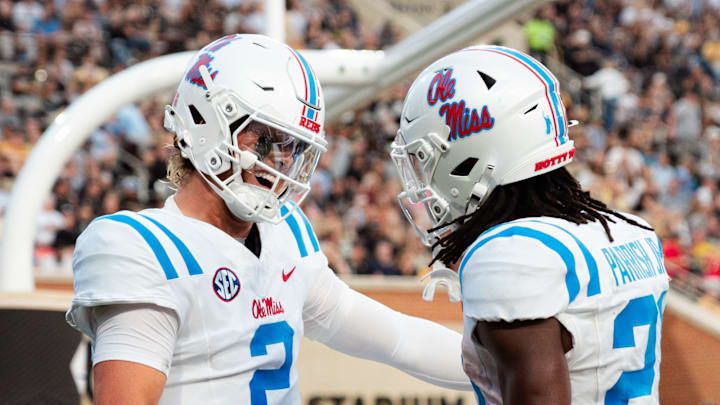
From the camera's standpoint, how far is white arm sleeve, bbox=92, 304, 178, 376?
1938mm

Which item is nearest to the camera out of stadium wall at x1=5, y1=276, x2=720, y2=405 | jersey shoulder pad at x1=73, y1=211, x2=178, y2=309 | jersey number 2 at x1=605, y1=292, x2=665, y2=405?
jersey number 2 at x1=605, y1=292, x2=665, y2=405

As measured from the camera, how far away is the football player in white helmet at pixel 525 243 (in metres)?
1.73

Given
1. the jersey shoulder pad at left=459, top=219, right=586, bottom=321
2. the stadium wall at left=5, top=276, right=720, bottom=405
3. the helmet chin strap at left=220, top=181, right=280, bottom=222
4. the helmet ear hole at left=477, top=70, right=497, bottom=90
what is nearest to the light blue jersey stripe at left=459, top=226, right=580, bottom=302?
the jersey shoulder pad at left=459, top=219, right=586, bottom=321

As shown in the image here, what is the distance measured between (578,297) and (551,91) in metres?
0.51

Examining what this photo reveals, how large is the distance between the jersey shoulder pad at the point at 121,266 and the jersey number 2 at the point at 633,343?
901mm

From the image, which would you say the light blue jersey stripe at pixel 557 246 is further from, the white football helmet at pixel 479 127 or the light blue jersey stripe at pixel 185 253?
the light blue jersey stripe at pixel 185 253

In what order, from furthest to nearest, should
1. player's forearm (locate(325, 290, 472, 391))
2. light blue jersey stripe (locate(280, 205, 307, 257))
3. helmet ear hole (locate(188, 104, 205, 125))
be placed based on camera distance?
player's forearm (locate(325, 290, 472, 391))
light blue jersey stripe (locate(280, 205, 307, 257))
helmet ear hole (locate(188, 104, 205, 125))

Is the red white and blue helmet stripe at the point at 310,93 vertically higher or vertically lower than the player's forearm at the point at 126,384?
higher

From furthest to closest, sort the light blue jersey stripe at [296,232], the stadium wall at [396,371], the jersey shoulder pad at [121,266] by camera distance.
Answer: the stadium wall at [396,371]
the light blue jersey stripe at [296,232]
the jersey shoulder pad at [121,266]

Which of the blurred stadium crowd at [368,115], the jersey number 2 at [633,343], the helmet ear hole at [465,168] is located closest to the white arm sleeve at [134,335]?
the helmet ear hole at [465,168]

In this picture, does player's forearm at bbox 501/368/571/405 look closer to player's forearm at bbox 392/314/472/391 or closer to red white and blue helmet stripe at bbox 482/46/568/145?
red white and blue helmet stripe at bbox 482/46/568/145

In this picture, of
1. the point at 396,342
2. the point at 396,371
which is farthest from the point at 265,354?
the point at 396,371

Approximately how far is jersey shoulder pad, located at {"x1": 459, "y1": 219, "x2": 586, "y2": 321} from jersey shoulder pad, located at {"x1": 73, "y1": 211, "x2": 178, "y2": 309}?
0.64m

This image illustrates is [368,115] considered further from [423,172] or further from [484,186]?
[484,186]
